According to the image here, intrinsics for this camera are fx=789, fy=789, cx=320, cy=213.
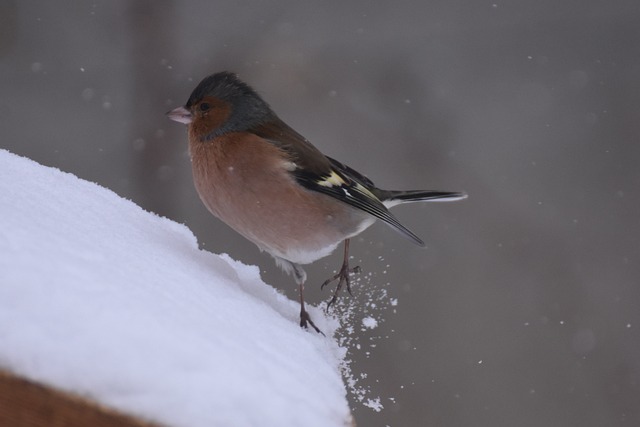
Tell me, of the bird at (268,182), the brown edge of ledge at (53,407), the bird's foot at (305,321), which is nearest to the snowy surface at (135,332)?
the brown edge of ledge at (53,407)

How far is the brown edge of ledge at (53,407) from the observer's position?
0.84 meters

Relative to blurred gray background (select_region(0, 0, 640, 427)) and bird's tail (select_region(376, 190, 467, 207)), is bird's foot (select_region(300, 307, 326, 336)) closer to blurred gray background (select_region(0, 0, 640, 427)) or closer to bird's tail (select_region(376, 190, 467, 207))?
bird's tail (select_region(376, 190, 467, 207))

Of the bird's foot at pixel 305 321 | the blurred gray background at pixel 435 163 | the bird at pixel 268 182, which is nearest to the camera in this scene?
the bird's foot at pixel 305 321

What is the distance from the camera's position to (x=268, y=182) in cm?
235

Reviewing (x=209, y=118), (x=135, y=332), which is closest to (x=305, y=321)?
(x=209, y=118)

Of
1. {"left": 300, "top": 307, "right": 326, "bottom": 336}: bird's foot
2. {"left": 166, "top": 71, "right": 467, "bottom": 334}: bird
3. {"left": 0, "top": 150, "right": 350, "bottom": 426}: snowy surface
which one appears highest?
{"left": 0, "top": 150, "right": 350, "bottom": 426}: snowy surface

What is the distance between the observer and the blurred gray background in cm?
416

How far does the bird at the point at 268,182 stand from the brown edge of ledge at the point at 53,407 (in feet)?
4.45

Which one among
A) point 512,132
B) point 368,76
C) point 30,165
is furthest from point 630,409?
point 30,165

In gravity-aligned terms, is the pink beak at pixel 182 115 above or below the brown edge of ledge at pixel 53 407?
below

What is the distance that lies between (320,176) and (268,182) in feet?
0.63

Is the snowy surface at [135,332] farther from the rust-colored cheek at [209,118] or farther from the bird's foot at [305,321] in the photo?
the rust-colored cheek at [209,118]

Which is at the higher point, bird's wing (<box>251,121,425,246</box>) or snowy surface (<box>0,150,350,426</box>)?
snowy surface (<box>0,150,350,426</box>)

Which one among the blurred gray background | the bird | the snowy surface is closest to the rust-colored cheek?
the bird
